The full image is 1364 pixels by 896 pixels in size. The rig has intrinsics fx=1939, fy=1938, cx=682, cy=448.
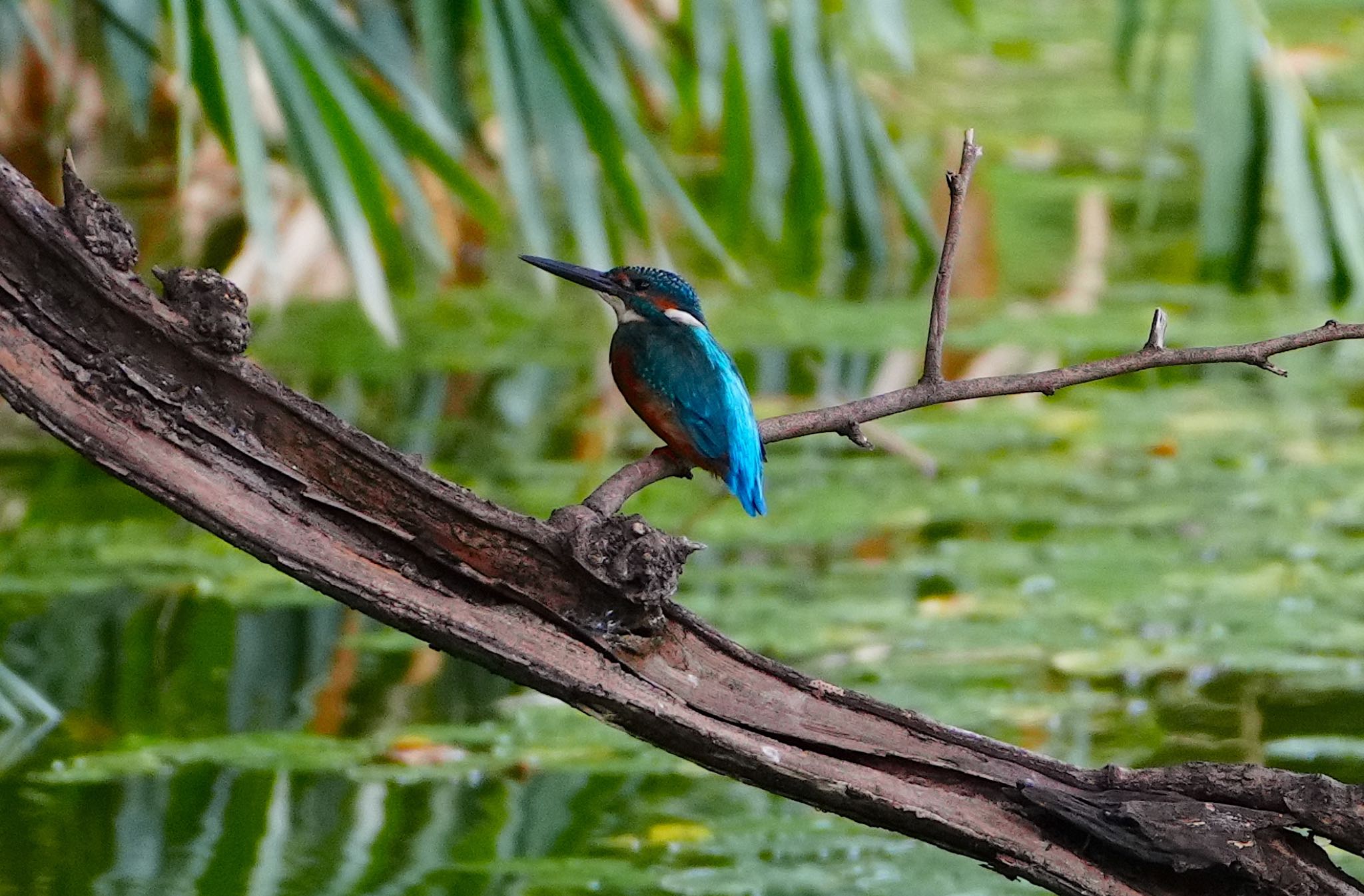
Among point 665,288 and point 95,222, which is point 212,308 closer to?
point 95,222

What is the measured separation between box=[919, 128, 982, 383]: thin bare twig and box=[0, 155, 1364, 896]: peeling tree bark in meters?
0.33

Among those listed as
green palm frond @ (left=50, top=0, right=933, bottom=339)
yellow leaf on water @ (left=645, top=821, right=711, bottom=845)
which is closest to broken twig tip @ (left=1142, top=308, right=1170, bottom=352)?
yellow leaf on water @ (left=645, top=821, right=711, bottom=845)

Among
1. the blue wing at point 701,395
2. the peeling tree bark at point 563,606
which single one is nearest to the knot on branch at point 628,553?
the peeling tree bark at point 563,606

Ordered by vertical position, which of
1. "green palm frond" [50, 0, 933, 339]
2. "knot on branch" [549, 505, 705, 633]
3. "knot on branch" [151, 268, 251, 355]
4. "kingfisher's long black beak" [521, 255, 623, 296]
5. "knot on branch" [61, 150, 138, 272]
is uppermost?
"green palm frond" [50, 0, 933, 339]

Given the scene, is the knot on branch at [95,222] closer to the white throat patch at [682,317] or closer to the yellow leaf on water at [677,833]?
the white throat patch at [682,317]

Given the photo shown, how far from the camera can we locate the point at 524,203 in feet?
12.6

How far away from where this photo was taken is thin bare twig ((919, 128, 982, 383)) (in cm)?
180

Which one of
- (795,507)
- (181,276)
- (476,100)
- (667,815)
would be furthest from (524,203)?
(476,100)

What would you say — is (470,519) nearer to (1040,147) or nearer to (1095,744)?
(1095,744)

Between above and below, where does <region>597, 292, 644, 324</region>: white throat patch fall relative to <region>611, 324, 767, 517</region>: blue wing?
above

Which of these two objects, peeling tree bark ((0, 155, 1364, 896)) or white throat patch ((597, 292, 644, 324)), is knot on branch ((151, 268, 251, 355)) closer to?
peeling tree bark ((0, 155, 1364, 896))

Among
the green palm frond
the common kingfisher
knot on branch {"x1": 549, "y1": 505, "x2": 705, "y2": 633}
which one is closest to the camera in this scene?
knot on branch {"x1": 549, "y1": 505, "x2": 705, "y2": 633}

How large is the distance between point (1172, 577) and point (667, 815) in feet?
4.66

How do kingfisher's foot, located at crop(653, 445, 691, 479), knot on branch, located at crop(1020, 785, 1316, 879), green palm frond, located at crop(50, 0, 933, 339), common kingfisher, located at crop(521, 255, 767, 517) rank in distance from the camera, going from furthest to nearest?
green palm frond, located at crop(50, 0, 933, 339), common kingfisher, located at crop(521, 255, 767, 517), kingfisher's foot, located at crop(653, 445, 691, 479), knot on branch, located at crop(1020, 785, 1316, 879)
